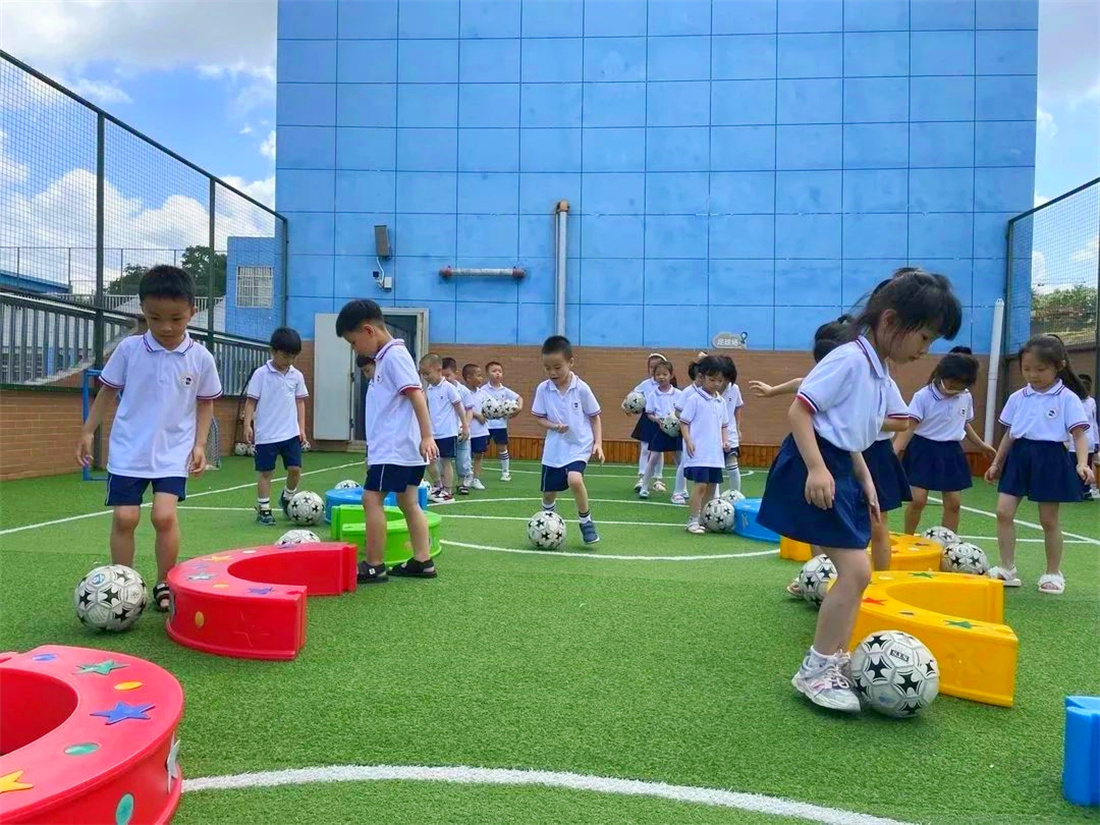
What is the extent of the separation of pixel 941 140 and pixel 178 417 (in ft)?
53.1

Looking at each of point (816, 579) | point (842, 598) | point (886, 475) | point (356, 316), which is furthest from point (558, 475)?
point (842, 598)

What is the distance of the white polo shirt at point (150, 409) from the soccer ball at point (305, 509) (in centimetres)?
301

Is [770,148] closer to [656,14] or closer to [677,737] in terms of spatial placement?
[656,14]

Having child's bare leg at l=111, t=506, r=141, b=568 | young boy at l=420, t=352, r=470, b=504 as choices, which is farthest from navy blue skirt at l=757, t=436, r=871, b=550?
young boy at l=420, t=352, r=470, b=504

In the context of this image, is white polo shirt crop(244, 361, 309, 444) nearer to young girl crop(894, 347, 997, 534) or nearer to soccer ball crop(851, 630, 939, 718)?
young girl crop(894, 347, 997, 534)

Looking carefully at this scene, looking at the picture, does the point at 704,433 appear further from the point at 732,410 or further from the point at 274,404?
the point at 274,404

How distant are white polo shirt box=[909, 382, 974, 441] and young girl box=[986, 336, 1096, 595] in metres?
0.48

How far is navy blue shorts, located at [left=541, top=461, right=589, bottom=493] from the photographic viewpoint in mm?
6727

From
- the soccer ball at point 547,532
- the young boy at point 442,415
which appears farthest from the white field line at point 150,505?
the soccer ball at point 547,532

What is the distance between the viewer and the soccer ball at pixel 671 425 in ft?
34.1

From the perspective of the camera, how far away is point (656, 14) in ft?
54.2

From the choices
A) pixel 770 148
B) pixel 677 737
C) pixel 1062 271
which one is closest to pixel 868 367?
pixel 677 737

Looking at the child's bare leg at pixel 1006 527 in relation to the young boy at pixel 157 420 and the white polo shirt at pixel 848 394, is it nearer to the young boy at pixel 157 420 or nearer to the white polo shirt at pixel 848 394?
the white polo shirt at pixel 848 394

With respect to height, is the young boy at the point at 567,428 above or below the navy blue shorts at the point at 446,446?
above
